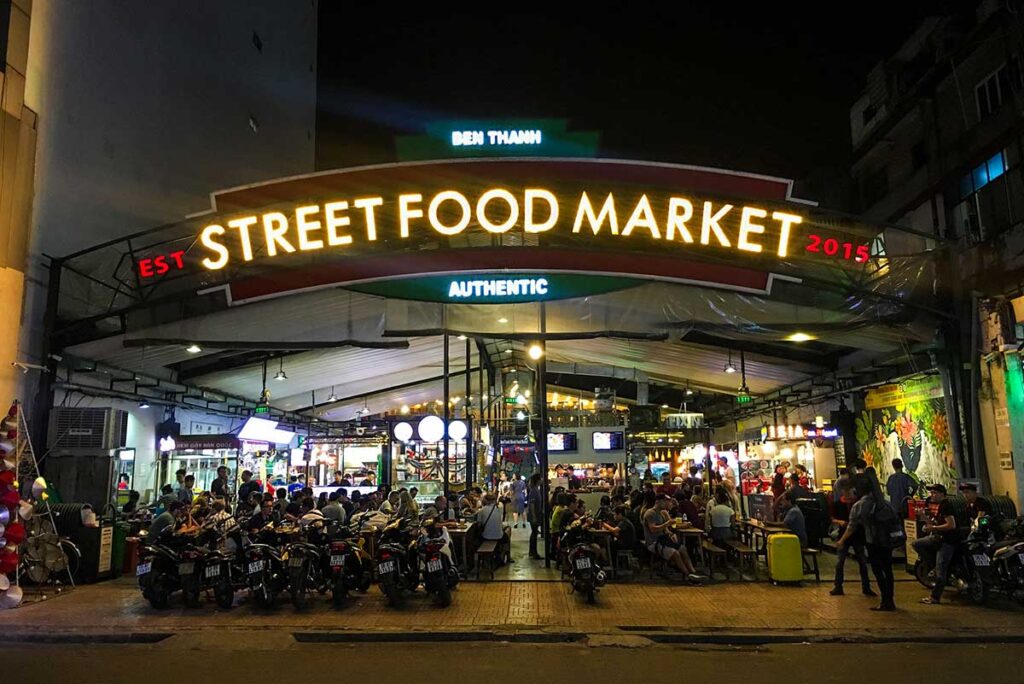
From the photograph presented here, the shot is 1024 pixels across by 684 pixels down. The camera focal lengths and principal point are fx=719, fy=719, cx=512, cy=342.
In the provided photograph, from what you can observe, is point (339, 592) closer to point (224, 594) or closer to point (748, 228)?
point (224, 594)

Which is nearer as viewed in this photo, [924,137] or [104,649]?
[104,649]

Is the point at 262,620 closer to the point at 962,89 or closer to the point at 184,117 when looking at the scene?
the point at 184,117

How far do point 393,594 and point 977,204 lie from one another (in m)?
12.8

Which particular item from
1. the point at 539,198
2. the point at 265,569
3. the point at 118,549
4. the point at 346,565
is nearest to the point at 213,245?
the point at 265,569

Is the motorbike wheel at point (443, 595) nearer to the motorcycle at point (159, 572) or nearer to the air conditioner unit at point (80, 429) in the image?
the motorcycle at point (159, 572)

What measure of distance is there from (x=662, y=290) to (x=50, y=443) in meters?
10.8

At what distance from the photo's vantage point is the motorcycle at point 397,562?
991 cm

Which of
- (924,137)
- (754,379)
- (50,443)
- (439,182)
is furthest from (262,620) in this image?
(924,137)

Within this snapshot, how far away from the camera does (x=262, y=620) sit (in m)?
9.33

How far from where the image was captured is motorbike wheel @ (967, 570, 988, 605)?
9.72 m

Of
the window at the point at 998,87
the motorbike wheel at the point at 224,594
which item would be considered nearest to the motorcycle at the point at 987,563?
the window at the point at 998,87

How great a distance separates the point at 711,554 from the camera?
488 inches

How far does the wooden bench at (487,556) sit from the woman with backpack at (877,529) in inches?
221

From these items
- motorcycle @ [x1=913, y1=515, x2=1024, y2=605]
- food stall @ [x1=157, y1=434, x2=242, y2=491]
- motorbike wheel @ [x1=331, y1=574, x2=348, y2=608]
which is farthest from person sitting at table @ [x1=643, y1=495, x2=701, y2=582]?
food stall @ [x1=157, y1=434, x2=242, y2=491]
